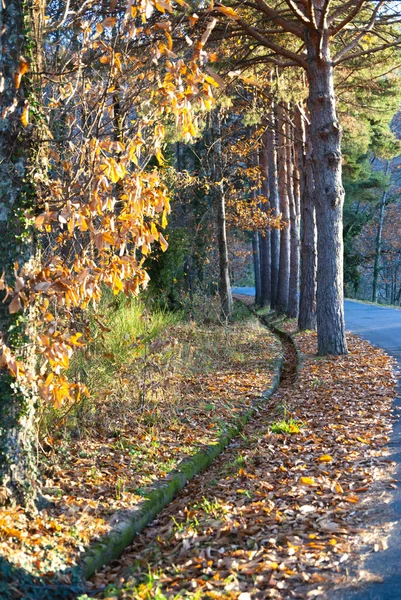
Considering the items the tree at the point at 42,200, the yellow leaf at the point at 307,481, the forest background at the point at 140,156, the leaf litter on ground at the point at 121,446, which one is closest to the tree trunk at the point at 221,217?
the forest background at the point at 140,156

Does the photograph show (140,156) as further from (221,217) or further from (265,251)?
(265,251)

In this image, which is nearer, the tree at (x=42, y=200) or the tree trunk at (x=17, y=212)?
the tree at (x=42, y=200)

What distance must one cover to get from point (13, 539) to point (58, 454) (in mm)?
1770

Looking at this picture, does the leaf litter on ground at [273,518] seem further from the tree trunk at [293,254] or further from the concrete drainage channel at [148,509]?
the tree trunk at [293,254]

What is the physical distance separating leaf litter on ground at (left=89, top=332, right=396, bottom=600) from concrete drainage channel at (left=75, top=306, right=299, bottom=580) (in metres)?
0.07

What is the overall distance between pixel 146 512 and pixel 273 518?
119cm

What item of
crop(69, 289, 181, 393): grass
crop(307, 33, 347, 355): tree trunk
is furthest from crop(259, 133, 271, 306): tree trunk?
crop(69, 289, 181, 393): grass

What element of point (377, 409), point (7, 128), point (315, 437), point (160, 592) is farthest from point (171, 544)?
point (377, 409)

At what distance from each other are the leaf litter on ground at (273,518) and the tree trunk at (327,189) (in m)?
3.60

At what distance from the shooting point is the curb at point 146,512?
426 centimetres

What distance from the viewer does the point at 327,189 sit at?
10.9 meters

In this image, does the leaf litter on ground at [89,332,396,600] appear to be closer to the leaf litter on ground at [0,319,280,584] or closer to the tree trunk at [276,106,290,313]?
the leaf litter on ground at [0,319,280,584]

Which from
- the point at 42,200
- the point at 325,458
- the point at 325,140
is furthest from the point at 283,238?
the point at 42,200

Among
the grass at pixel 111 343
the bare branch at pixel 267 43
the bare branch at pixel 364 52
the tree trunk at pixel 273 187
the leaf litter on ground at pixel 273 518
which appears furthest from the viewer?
the tree trunk at pixel 273 187
